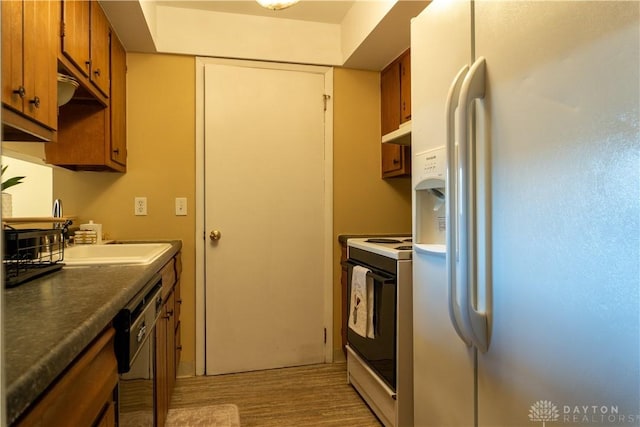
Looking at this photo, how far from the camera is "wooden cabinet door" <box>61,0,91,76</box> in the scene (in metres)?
1.57

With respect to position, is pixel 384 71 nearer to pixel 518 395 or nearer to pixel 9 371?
pixel 518 395

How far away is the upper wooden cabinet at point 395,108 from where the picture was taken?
260 centimetres

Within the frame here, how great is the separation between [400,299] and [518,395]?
0.83m

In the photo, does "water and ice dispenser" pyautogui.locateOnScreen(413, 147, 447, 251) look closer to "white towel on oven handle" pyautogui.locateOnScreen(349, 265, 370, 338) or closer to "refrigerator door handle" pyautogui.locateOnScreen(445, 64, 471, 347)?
"refrigerator door handle" pyautogui.locateOnScreen(445, 64, 471, 347)

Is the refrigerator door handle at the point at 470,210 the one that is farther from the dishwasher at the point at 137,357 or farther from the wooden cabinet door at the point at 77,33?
the wooden cabinet door at the point at 77,33

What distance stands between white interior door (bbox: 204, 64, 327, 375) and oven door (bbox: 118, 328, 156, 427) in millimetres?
1206

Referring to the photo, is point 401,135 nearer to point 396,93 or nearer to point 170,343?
point 396,93

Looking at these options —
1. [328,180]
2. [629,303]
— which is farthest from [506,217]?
[328,180]

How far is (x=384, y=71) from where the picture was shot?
291 cm

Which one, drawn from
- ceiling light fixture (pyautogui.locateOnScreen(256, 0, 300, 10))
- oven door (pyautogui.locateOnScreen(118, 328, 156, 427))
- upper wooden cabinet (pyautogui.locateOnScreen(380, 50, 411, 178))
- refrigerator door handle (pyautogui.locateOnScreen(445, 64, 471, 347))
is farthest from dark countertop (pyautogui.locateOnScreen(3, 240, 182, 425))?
upper wooden cabinet (pyautogui.locateOnScreen(380, 50, 411, 178))

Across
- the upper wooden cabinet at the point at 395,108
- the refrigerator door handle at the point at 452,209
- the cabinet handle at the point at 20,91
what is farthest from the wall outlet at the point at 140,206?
the refrigerator door handle at the point at 452,209

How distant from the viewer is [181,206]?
8.60ft

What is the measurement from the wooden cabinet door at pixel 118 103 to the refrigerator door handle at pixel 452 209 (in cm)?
189

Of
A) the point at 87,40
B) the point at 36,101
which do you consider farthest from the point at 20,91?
the point at 87,40
